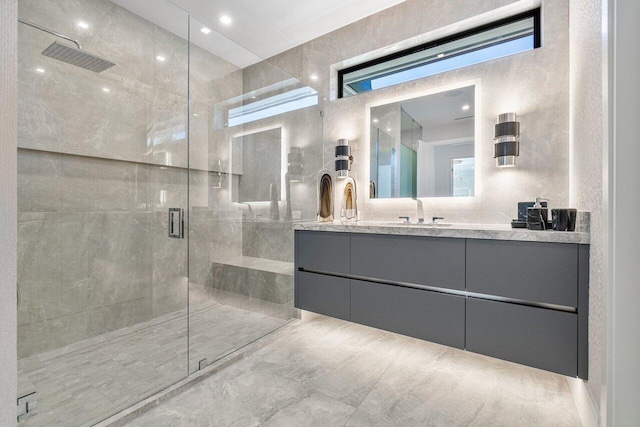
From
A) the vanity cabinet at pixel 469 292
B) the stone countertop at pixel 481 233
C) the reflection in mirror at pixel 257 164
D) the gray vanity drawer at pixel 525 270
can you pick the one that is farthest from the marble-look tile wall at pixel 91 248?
the gray vanity drawer at pixel 525 270

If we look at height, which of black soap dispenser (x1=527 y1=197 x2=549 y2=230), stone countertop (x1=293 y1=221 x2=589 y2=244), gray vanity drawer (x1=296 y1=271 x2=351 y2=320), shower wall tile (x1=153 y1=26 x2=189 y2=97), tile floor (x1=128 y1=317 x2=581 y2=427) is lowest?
tile floor (x1=128 y1=317 x2=581 y2=427)

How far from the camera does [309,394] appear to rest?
1.62 metres

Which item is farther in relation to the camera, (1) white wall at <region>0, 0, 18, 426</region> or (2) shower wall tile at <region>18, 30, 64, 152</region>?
(2) shower wall tile at <region>18, 30, 64, 152</region>

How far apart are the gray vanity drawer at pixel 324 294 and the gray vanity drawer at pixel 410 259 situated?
0.63 feet

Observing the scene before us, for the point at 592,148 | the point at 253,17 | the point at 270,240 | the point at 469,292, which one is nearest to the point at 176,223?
the point at 270,240

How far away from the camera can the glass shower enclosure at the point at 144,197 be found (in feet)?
5.94

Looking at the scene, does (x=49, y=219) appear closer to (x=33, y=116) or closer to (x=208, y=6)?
(x=33, y=116)

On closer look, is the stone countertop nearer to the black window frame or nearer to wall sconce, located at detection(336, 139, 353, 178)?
wall sconce, located at detection(336, 139, 353, 178)

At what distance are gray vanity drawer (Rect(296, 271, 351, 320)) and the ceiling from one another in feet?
6.46

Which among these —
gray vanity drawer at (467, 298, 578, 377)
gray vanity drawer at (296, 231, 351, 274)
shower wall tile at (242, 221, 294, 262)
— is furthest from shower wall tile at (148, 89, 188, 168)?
gray vanity drawer at (467, 298, 578, 377)

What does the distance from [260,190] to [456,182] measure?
165 centimetres

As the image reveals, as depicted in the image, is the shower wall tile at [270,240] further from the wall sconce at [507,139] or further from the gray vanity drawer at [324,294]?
the wall sconce at [507,139]

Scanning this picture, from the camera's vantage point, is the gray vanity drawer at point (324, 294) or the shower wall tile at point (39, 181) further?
the gray vanity drawer at point (324, 294)

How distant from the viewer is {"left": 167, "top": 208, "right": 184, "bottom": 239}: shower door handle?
7.29 feet
